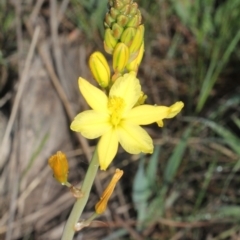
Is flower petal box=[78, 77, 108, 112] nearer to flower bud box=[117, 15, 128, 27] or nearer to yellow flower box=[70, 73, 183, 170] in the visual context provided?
yellow flower box=[70, 73, 183, 170]

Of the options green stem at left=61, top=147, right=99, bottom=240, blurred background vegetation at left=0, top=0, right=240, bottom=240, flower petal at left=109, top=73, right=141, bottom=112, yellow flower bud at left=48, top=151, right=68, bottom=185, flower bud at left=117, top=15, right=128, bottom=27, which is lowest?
blurred background vegetation at left=0, top=0, right=240, bottom=240

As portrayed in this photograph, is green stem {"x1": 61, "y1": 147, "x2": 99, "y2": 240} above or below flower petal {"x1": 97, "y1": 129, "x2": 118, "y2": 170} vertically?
below

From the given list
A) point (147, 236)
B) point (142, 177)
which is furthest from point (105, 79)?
point (147, 236)

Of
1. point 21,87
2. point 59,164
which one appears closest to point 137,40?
point 59,164

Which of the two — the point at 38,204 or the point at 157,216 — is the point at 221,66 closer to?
the point at 157,216

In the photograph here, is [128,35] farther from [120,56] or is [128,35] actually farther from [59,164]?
[59,164]

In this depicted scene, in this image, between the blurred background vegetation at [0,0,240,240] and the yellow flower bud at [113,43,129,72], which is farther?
the blurred background vegetation at [0,0,240,240]

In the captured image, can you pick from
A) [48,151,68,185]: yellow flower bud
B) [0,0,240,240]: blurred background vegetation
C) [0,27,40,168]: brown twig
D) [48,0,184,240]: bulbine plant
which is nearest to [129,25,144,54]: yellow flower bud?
[48,0,184,240]: bulbine plant
